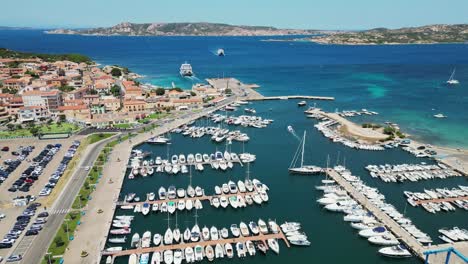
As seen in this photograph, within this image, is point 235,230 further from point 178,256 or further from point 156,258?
point 156,258

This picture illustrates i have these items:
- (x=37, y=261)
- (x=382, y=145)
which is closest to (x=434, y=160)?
(x=382, y=145)

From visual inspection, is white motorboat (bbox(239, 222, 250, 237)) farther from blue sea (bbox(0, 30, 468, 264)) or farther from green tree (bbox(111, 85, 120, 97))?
green tree (bbox(111, 85, 120, 97))

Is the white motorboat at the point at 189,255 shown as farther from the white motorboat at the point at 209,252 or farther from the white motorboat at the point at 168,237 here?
the white motorboat at the point at 168,237

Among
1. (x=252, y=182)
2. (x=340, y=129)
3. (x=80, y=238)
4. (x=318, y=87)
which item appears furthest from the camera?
(x=318, y=87)

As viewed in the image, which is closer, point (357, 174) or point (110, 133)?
point (357, 174)

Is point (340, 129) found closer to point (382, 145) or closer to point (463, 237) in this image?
point (382, 145)

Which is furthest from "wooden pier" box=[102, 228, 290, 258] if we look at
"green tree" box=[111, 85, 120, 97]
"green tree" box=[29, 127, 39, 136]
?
"green tree" box=[111, 85, 120, 97]
